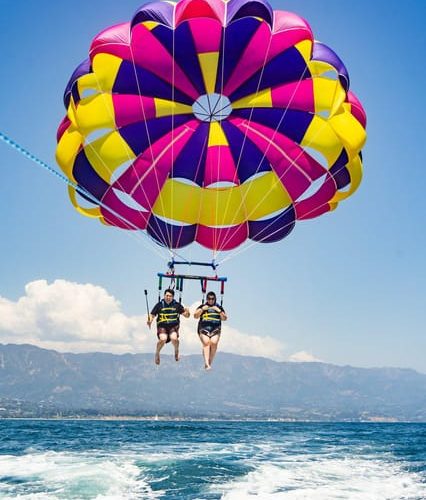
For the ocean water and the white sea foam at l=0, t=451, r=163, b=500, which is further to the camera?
the ocean water

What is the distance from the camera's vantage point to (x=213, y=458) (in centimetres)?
2081

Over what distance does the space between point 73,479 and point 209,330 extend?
7291 millimetres

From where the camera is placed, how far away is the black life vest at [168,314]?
35.8 feet

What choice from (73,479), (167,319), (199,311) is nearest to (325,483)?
(73,479)

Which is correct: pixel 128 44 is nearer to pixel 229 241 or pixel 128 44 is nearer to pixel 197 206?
pixel 197 206

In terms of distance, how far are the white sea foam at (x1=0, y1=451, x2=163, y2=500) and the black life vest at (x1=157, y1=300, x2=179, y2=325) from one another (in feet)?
15.8

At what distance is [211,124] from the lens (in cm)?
1355

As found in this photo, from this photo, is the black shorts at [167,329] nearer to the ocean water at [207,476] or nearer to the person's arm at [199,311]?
the person's arm at [199,311]

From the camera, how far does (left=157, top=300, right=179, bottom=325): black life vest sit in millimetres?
10914

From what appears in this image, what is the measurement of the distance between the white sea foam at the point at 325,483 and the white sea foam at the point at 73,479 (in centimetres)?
253

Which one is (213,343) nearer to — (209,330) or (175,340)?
(209,330)

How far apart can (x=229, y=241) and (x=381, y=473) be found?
32.6ft

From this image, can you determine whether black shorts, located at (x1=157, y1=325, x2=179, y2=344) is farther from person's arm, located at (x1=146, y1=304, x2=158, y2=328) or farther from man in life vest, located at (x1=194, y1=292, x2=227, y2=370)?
man in life vest, located at (x1=194, y1=292, x2=227, y2=370)

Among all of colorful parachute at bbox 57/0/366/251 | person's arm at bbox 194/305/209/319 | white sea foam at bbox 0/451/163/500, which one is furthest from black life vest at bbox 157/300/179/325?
white sea foam at bbox 0/451/163/500
